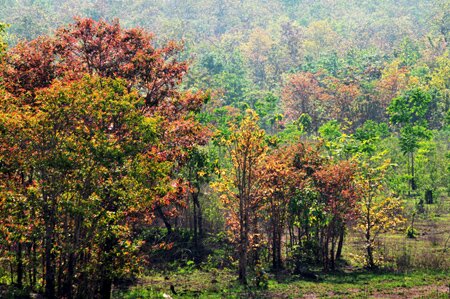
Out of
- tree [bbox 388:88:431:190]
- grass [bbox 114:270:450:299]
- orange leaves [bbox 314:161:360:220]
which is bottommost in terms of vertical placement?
grass [bbox 114:270:450:299]

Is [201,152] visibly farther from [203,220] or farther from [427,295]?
[427,295]

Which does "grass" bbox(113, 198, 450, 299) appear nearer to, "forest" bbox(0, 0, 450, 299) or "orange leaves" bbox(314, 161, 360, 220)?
"forest" bbox(0, 0, 450, 299)

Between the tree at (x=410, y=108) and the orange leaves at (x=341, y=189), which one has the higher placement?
the tree at (x=410, y=108)

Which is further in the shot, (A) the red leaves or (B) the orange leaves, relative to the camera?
(B) the orange leaves

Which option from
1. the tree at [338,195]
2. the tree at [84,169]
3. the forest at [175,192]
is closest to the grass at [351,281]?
the forest at [175,192]

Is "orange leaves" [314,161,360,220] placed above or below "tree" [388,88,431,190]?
below

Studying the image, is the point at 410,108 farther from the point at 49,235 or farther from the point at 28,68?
the point at 49,235

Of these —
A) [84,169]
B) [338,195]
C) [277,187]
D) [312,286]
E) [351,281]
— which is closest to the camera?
[84,169]

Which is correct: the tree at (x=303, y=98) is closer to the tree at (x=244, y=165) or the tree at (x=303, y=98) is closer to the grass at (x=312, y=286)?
the grass at (x=312, y=286)

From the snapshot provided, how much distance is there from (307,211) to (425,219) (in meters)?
16.1

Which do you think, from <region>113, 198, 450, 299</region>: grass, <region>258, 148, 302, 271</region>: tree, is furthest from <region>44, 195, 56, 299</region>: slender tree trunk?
<region>258, 148, 302, 271</region>: tree

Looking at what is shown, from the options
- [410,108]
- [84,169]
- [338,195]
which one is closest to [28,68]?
[84,169]

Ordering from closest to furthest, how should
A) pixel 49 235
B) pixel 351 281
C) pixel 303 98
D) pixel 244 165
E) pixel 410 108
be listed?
pixel 49 235
pixel 244 165
pixel 351 281
pixel 410 108
pixel 303 98

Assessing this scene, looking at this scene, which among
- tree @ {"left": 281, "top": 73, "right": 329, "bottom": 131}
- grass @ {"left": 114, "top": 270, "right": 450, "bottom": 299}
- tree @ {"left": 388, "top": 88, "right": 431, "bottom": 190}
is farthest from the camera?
tree @ {"left": 281, "top": 73, "right": 329, "bottom": 131}
